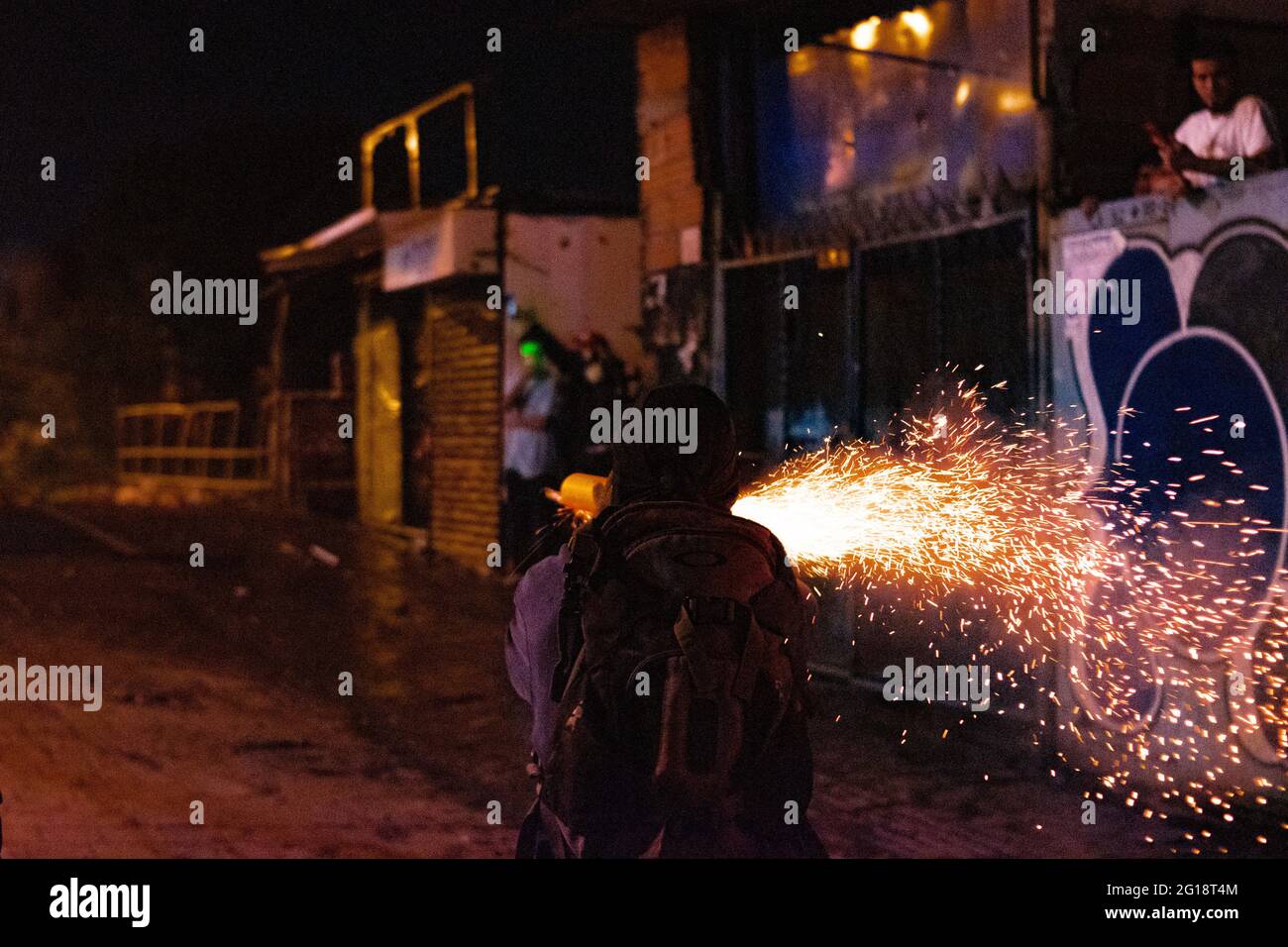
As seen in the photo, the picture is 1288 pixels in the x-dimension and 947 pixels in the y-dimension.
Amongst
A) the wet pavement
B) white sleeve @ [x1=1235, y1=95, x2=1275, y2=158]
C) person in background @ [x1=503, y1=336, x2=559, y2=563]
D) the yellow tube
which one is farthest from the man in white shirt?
person in background @ [x1=503, y1=336, x2=559, y2=563]

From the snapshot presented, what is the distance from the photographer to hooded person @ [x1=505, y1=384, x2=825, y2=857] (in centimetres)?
338

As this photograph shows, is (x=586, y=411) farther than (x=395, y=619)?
Yes

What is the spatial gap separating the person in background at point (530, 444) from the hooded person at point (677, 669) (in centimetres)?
1151

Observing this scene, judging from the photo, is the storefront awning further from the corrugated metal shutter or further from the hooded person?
the hooded person

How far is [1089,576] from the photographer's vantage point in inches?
292

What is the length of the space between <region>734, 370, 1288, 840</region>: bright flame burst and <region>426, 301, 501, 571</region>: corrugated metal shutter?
874 centimetres

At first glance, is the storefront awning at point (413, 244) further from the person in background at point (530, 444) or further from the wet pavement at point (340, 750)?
the wet pavement at point (340, 750)

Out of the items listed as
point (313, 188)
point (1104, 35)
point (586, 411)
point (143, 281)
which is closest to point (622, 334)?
point (586, 411)

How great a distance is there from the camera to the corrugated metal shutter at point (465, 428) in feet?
54.9

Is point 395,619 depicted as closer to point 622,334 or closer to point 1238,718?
point 622,334

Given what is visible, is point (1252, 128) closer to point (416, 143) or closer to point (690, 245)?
point (690, 245)

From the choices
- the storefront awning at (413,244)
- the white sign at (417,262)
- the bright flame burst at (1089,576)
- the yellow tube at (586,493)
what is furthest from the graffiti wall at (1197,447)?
the white sign at (417,262)

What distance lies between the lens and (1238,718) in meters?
6.67

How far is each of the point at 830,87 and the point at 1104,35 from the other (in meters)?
2.60
